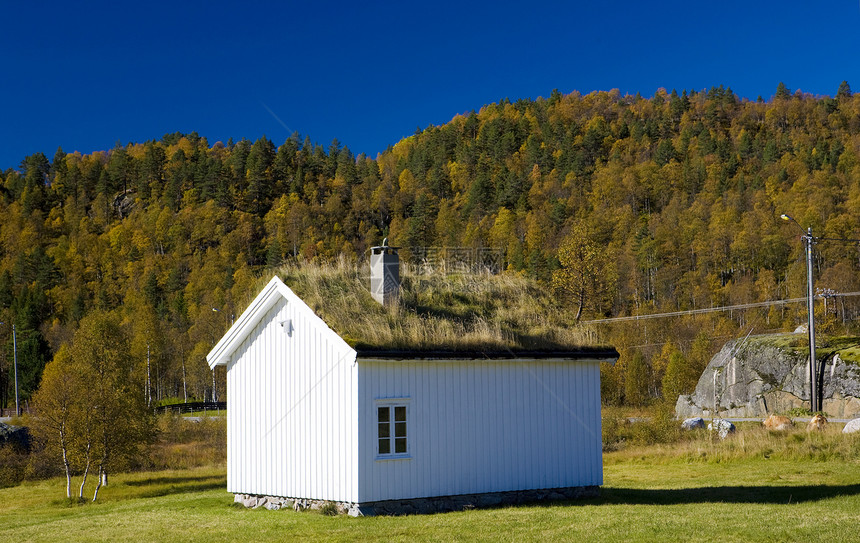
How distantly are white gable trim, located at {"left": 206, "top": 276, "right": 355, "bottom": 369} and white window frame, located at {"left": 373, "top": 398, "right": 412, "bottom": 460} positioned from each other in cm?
156

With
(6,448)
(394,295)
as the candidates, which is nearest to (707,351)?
(6,448)

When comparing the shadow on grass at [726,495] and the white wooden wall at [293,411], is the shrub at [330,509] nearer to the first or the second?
the white wooden wall at [293,411]

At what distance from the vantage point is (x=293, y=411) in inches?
666

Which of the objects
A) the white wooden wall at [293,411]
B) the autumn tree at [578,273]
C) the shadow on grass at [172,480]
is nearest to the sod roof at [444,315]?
the white wooden wall at [293,411]

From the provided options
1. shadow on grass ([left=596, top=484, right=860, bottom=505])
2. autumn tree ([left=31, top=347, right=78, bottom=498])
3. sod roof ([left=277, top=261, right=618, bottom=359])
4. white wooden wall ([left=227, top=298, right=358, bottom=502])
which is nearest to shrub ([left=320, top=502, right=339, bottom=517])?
white wooden wall ([left=227, top=298, right=358, bottom=502])

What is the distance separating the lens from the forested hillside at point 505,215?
83.4 metres

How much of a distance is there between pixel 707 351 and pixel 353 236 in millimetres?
65710

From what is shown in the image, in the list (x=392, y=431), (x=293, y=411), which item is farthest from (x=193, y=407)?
(x=392, y=431)

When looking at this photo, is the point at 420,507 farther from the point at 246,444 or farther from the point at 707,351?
the point at 707,351

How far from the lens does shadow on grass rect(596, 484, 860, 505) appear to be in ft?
55.5

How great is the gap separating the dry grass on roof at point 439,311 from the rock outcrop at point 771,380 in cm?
2279

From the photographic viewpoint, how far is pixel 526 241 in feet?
346

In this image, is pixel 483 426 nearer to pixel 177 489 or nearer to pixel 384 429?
pixel 384 429

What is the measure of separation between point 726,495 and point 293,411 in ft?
30.8
